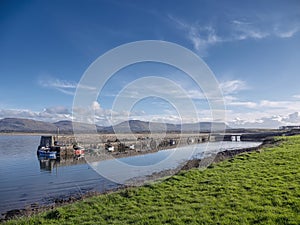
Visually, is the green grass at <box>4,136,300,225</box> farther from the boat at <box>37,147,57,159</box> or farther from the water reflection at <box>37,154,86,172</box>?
the boat at <box>37,147,57,159</box>

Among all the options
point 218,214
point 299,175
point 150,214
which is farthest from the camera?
point 299,175

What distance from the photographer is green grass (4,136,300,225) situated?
811 centimetres

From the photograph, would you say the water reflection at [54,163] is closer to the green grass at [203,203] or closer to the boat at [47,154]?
the boat at [47,154]

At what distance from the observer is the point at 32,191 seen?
21.3m

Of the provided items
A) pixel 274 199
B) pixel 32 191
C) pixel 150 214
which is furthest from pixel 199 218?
pixel 32 191

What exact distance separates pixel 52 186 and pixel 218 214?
19.0m

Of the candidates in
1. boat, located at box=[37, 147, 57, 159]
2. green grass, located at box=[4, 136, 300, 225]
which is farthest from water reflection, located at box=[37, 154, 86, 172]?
green grass, located at box=[4, 136, 300, 225]

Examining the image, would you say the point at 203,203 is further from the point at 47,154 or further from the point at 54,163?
the point at 47,154

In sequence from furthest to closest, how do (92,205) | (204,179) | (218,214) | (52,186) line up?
(52,186) → (204,179) → (92,205) → (218,214)

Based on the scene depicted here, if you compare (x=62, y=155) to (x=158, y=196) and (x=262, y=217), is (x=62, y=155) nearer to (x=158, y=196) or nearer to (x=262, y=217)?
(x=158, y=196)

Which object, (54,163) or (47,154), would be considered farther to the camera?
(47,154)

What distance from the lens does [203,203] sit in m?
9.59

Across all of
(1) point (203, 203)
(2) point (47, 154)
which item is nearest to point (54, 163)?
(2) point (47, 154)

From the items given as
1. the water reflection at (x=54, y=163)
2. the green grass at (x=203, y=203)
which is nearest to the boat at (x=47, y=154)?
the water reflection at (x=54, y=163)
